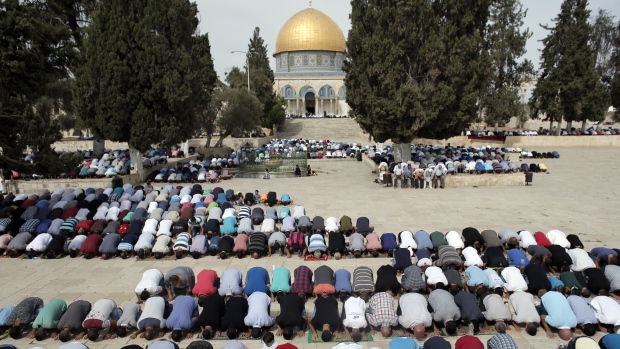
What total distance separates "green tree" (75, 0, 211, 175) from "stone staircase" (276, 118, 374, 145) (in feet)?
81.9

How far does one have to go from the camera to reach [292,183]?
18078mm

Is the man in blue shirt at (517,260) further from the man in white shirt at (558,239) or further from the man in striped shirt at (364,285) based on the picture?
the man in striped shirt at (364,285)

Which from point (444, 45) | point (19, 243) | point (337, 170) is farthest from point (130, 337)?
point (337, 170)

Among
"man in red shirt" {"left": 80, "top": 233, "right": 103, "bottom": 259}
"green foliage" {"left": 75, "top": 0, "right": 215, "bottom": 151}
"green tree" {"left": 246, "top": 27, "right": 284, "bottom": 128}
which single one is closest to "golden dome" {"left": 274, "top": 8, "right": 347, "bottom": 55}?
"green tree" {"left": 246, "top": 27, "right": 284, "bottom": 128}

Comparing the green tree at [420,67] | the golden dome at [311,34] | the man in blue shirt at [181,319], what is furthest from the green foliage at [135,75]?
the golden dome at [311,34]

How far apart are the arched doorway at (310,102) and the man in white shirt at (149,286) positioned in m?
51.0

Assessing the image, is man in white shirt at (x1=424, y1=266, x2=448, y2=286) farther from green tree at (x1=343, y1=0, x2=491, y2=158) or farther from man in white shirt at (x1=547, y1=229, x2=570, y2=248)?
green tree at (x1=343, y1=0, x2=491, y2=158)

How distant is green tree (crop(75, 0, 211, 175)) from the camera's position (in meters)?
16.9

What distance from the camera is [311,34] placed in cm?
5622

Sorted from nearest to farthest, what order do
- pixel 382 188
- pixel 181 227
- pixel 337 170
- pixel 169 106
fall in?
pixel 181 227, pixel 382 188, pixel 169 106, pixel 337 170

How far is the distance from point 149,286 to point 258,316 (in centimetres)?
205

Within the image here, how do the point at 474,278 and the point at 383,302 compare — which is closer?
the point at 383,302

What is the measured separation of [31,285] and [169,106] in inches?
442

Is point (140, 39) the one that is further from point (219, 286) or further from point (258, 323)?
point (258, 323)
